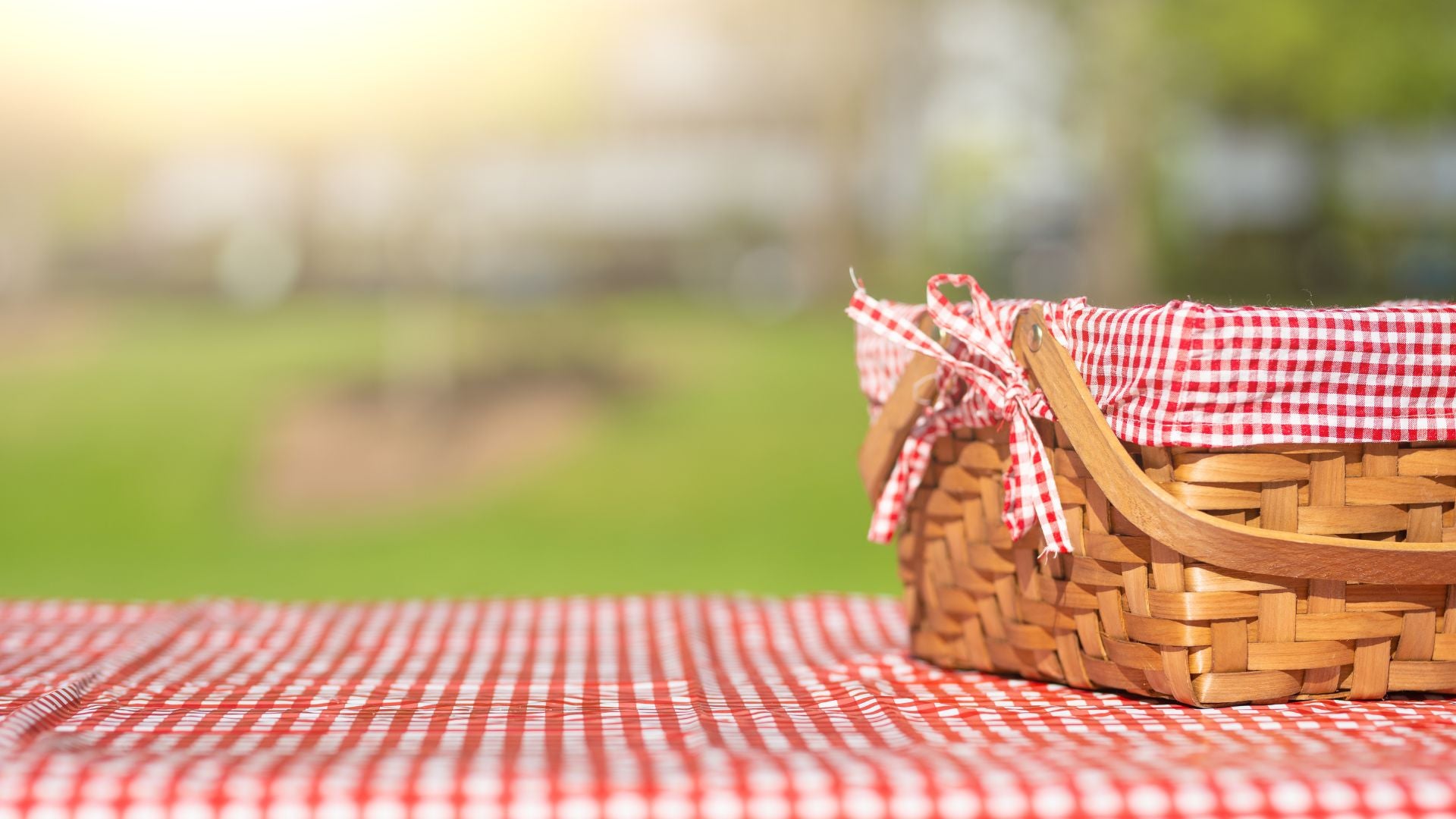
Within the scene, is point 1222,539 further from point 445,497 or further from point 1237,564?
point 445,497

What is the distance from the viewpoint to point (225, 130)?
32.1 feet

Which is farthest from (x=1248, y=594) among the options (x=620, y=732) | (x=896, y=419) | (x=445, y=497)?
(x=445, y=497)

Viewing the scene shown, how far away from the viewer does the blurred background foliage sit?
703cm

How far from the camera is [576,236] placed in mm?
13086

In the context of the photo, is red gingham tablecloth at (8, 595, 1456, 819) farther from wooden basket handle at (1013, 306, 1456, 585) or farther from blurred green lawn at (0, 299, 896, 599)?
blurred green lawn at (0, 299, 896, 599)

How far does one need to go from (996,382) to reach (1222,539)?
19cm

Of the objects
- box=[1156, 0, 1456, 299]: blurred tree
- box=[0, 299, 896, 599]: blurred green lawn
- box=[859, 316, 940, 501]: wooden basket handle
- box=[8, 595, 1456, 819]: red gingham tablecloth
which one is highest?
box=[1156, 0, 1456, 299]: blurred tree

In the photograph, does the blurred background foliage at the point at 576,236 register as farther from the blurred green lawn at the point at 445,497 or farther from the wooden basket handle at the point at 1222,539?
the wooden basket handle at the point at 1222,539

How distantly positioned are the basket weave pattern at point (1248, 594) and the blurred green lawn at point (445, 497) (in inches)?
157

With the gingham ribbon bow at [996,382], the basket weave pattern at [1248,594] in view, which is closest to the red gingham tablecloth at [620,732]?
the basket weave pattern at [1248,594]

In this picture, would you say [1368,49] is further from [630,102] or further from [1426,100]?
[630,102]

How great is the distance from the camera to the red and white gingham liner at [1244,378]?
3.22 feet

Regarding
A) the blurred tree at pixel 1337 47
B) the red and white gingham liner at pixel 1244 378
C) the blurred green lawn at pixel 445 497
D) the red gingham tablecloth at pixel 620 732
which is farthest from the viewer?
the blurred tree at pixel 1337 47

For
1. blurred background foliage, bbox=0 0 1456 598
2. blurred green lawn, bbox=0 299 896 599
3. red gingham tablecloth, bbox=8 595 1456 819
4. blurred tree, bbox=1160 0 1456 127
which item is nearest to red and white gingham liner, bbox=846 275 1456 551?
red gingham tablecloth, bbox=8 595 1456 819
